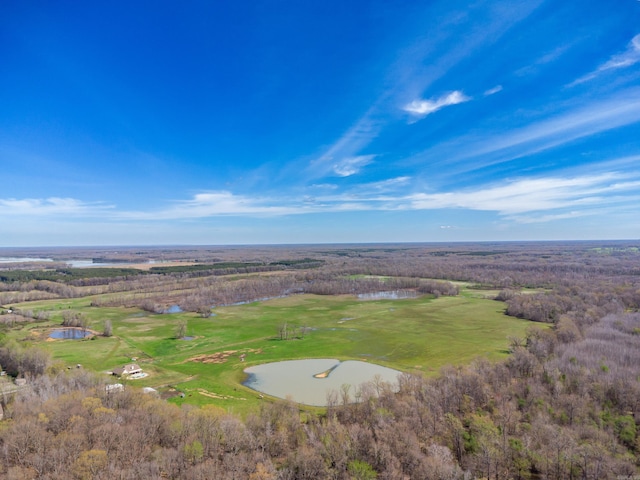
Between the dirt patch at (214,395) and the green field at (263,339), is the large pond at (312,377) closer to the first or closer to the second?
the green field at (263,339)

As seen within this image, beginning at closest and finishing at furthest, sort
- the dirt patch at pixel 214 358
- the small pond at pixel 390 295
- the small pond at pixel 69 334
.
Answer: the dirt patch at pixel 214 358 < the small pond at pixel 69 334 < the small pond at pixel 390 295

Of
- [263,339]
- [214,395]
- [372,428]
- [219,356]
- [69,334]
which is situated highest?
[372,428]

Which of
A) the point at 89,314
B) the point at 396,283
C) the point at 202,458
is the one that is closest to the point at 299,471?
the point at 202,458

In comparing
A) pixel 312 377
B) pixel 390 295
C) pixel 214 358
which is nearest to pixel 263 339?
pixel 214 358

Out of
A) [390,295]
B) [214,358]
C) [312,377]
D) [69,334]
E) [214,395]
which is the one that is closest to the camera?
[214,395]

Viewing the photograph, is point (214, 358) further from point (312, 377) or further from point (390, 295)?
point (390, 295)

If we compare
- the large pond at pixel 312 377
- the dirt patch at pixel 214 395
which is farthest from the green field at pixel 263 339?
the large pond at pixel 312 377
